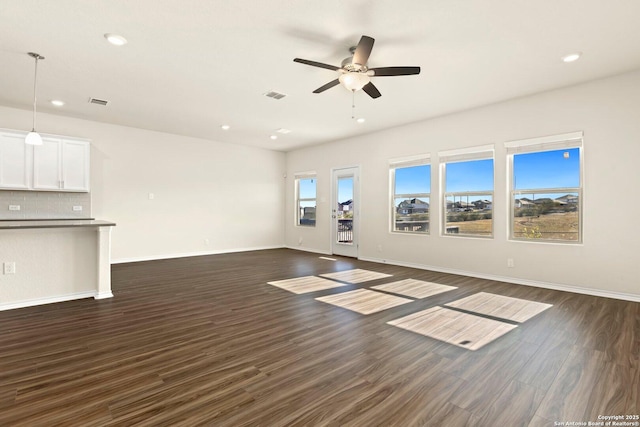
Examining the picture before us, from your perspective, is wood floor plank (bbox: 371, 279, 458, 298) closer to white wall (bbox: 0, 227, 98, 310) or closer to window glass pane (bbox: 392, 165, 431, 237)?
window glass pane (bbox: 392, 165, 431, 237)

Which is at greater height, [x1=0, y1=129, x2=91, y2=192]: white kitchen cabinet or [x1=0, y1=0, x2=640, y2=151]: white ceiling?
[x1=0, y1=0, x2=640, y2=151]: white ceiling

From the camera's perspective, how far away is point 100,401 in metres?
1.84

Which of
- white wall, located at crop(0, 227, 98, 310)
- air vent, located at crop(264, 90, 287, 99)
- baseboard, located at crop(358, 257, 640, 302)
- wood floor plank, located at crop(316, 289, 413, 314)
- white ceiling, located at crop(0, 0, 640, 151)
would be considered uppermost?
air vent, located at crop(264, 90, 287, 99)

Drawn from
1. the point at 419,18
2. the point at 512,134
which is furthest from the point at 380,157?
the point at 419,18

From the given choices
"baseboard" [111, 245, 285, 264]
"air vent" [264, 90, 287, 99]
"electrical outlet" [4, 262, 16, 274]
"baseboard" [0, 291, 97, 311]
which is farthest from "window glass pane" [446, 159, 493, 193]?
"electrical outlet" [4, 262, 16, 274]

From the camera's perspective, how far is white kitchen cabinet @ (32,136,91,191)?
5.43 meters

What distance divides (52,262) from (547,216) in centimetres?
669

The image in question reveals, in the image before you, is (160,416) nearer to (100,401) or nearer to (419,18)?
(100,401)

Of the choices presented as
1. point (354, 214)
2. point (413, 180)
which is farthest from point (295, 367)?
point (354, 214)

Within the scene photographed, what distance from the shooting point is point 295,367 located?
89.1 inches

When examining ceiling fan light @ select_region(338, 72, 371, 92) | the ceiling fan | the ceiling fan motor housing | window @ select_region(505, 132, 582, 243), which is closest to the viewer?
the ceiling fan

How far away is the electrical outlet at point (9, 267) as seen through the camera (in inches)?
139

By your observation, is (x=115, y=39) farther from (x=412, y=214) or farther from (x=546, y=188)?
(x=546, y=188)

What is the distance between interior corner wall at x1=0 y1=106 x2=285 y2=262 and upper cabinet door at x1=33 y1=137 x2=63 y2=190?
0.57 m
